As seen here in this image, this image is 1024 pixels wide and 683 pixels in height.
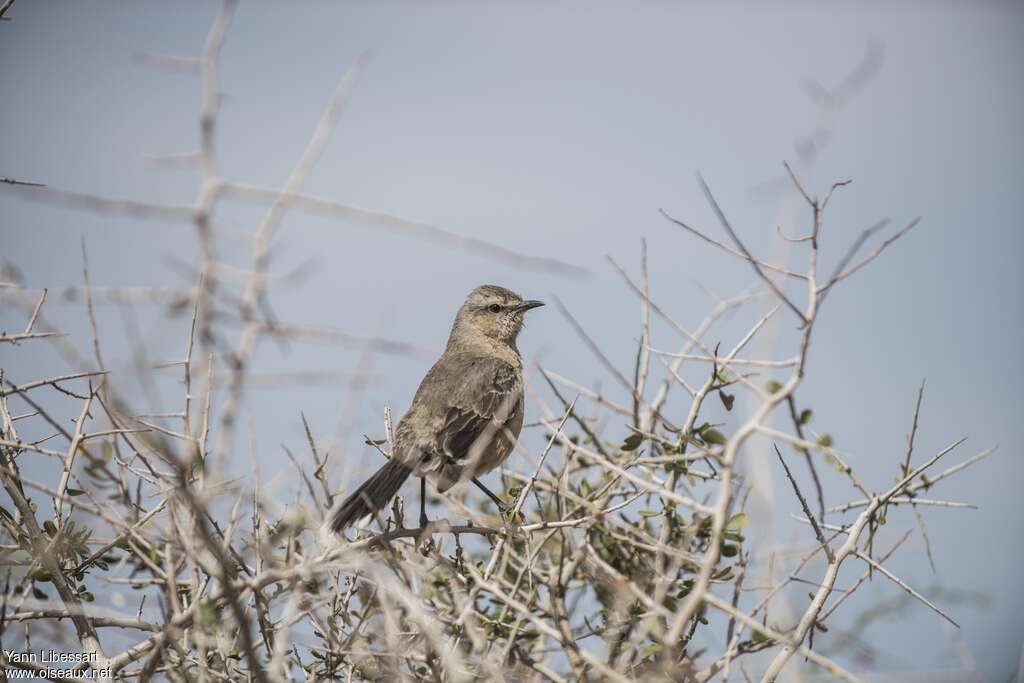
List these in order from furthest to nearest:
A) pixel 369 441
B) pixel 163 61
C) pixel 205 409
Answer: pixel 369 441 < pixel 205 409 < pixel 163 61

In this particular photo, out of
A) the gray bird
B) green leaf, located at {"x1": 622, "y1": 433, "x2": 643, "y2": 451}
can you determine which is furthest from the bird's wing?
green leaf, located at {"x1": 622, "y1": 433, "x2": 643, "y2": 451}

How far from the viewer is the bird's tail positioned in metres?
4.25

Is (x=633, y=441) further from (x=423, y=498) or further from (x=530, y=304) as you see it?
(x=530, y=304)

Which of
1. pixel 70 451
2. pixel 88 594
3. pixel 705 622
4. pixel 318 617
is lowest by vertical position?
pixel 88 594

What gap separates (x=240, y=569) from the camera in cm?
361

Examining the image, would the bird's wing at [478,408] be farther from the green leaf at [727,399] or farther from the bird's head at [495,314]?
the green leaf at [727,399]

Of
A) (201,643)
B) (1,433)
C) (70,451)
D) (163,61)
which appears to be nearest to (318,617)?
(201,643)

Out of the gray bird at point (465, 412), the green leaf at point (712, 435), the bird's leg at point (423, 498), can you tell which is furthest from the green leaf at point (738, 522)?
the bird's leg at point (423, 498)

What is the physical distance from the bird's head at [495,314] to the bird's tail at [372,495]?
2.35 meters

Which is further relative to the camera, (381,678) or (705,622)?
(705,622)

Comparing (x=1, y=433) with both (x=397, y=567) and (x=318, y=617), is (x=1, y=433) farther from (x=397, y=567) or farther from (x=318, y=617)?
(x=397, y=567)

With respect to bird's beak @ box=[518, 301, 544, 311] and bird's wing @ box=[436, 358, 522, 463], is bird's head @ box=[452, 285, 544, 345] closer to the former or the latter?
bird's beak @ box=[518, 301, 544, 311]

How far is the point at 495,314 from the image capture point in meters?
7.46

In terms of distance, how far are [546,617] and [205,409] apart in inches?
78.2
